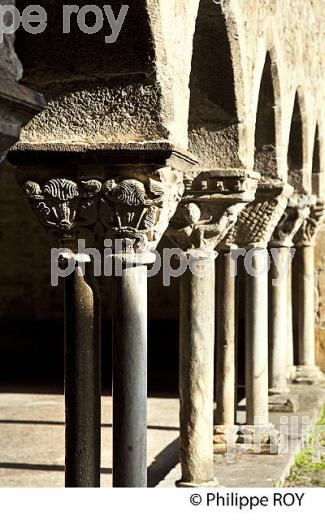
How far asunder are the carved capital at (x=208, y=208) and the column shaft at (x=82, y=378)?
5.24ft

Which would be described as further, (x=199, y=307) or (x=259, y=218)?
(x=259, y=218)

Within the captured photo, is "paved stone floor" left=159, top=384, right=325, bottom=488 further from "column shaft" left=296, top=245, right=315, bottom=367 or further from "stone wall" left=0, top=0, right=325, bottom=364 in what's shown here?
"column shaft" left=296, top=245, right=315, bottom=367

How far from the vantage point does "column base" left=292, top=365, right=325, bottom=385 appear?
39.7 feet

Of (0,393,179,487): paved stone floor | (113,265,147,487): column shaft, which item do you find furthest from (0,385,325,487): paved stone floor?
(113,265,147,487): column shaft

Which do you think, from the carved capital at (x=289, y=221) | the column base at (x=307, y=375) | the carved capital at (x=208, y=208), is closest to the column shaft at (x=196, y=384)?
the carved capital at (x=208, y=208)

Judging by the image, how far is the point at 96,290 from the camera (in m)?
4.94

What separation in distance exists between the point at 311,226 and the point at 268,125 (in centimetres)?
413

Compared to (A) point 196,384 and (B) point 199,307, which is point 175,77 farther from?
(A) point 196,384

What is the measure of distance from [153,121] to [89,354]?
3.55 ft

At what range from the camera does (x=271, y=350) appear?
10617 millimetres

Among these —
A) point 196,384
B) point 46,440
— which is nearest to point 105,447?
point 46,440

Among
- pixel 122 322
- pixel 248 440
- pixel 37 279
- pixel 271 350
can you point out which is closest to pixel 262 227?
pixel 248 440

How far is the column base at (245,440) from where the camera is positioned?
8.09 m
